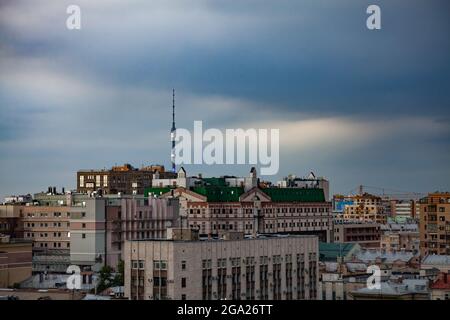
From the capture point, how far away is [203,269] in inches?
413

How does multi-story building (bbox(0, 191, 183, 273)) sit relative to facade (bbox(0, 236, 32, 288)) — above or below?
above

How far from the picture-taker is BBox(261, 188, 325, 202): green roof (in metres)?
25.4

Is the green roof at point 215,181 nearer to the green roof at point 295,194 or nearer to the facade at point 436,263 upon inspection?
the green roof at point 295,194

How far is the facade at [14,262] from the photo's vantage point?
14.9 meters

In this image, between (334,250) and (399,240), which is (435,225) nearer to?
(334,250)

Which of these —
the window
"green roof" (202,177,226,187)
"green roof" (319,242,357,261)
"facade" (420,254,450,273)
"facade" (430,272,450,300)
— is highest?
"green roof" (202,177,226,187)

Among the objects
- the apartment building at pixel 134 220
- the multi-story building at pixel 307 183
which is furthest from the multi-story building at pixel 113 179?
the apartment building at pixel 134 220

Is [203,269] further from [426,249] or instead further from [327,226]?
[327,226]

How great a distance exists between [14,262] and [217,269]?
5456mm

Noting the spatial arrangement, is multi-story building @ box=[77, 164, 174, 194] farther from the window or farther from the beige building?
the window

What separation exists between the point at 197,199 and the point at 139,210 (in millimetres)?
5000

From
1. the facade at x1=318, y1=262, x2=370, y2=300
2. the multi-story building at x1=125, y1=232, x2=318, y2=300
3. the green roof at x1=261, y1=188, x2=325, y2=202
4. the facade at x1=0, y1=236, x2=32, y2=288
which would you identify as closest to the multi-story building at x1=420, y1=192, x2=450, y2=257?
the green roof at x1=261, y1=188, x2=325, y2=202

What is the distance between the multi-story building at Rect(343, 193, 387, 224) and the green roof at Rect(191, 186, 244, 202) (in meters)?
14.9
